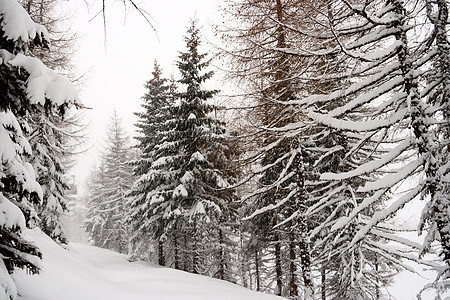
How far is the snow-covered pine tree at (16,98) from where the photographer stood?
2.75 m

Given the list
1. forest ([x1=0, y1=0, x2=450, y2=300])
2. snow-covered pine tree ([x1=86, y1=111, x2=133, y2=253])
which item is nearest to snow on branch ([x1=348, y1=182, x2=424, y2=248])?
forest ([x1=0, y1=0, x2=450, y2=300])

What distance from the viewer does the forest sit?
10.4 feet

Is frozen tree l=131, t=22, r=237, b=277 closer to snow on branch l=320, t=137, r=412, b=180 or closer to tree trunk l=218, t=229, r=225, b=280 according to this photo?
tree trunk l=218, t=229, r=225, b=280

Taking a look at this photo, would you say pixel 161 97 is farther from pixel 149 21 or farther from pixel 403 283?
pixel 403 283

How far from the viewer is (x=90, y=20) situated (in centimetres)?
245

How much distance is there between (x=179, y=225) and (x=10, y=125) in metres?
13.2

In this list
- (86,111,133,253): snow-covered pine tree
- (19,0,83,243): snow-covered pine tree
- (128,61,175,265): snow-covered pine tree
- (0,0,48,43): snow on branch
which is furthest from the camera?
(86,111,133,253): snow-covered pine tree

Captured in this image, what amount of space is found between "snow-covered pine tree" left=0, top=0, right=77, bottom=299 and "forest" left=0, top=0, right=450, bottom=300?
0.05 feet

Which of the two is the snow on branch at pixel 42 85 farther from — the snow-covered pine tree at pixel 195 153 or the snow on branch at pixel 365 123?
the snow-covered pine tree at pixel 195 153

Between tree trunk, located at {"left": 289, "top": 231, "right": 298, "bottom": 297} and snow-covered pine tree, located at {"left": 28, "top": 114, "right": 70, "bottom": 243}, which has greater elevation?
snow-covered pine tree, located at {"left": 28, "top": 114, "right": 70, "bottom": 243}

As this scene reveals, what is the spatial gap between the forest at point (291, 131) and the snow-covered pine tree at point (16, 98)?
0.01 metres

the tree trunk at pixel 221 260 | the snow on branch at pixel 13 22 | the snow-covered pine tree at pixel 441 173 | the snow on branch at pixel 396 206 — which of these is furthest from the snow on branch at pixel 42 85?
the tree trunk at pixel 221 260

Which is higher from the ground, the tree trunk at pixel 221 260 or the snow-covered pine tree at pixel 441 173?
the snow-covered pine tree at pixel 441 173

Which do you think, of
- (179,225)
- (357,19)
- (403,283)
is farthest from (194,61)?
(403,283)
